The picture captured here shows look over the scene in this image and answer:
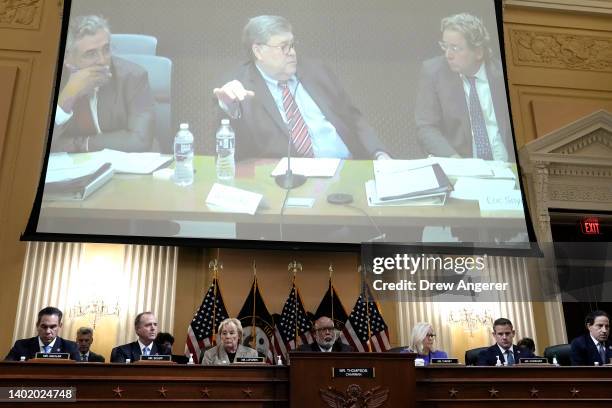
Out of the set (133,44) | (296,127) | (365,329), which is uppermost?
(133,44)

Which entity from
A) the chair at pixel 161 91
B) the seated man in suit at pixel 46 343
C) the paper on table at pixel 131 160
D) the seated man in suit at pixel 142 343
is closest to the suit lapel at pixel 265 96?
the chair at pixel 161 91

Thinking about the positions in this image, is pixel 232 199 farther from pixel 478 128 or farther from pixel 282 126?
pixel 478 128

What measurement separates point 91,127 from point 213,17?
192cm

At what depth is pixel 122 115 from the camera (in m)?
6.58

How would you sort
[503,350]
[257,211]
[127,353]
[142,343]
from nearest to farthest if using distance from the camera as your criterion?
1. [127,353]
2. [142,343]
3. [503,350]
4. [257,211]

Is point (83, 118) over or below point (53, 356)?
over

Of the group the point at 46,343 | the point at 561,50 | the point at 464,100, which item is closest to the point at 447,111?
the point at 464,100

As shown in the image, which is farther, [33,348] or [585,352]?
[585,352]

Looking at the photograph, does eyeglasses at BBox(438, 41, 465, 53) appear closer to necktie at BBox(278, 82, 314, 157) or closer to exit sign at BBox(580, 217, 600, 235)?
necktie at BBox(278, 82, 314, 157)

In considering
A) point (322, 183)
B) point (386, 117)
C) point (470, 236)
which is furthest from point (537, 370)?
point (386, 117)

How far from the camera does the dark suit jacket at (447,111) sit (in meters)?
6.95

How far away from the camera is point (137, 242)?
6.13 metres

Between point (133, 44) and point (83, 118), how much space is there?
105cm

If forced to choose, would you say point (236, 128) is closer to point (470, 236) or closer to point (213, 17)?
point (213, 17)
